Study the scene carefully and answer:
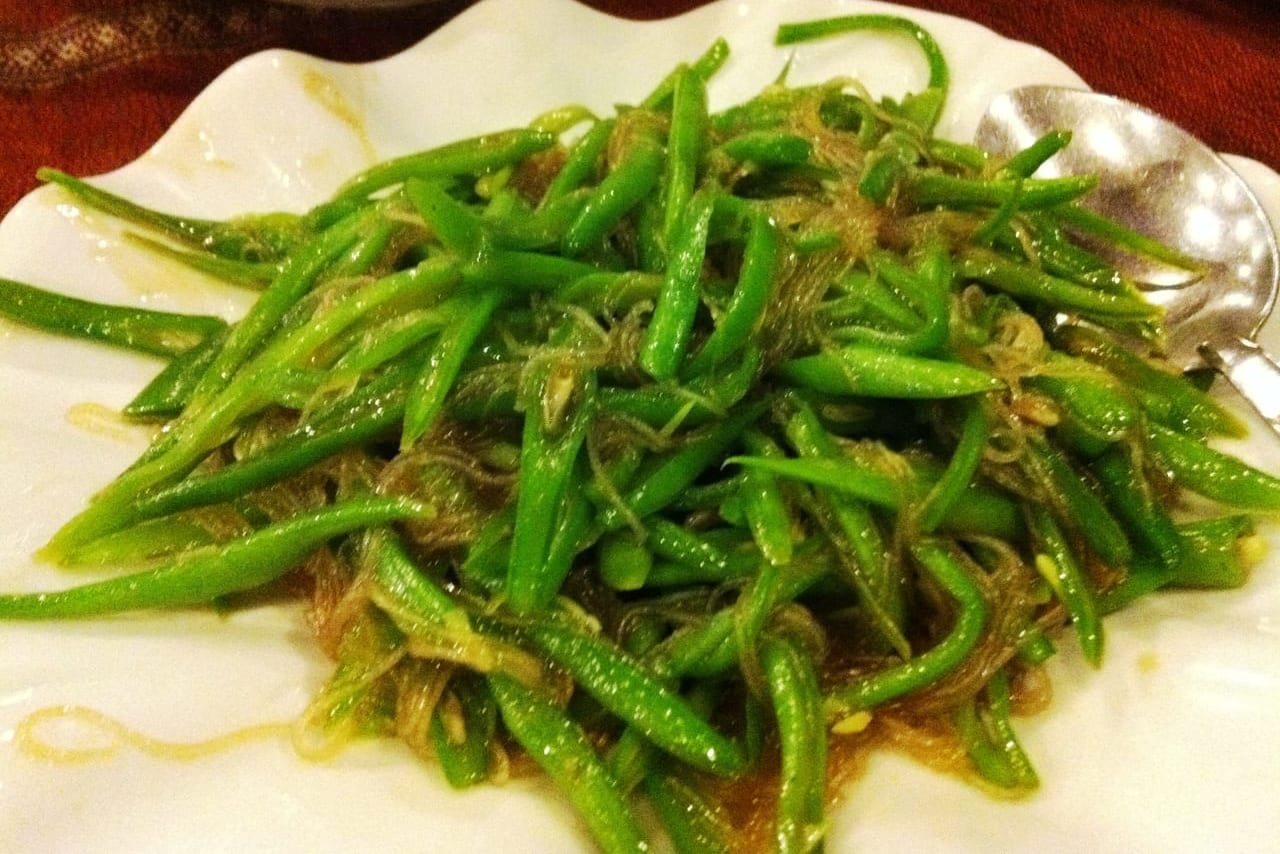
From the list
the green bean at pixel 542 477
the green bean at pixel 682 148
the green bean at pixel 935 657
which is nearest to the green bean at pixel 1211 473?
the green bean at pixel 935 657

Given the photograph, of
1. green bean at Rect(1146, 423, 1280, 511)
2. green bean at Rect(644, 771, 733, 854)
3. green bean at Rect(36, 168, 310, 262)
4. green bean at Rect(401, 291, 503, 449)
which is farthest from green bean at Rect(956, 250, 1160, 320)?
green bean at Rect(36, 168, 310, 262)

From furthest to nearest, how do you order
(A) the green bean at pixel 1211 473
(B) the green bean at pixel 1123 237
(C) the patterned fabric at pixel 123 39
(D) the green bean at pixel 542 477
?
(C) the patterned fabric at pixel 123 39, (B) the green bean at pixel 1123 237, (A) the green bean at pixel 1211 473, (D) the green bean at pixel 542 477

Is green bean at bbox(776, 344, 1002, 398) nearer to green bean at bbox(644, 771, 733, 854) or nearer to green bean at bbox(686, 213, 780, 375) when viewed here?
green bean at bbox(686, 213, 780, 375)

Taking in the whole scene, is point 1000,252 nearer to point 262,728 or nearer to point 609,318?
point 609,318

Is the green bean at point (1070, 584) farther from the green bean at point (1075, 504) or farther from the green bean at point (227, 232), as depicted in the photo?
the green bean at point (227, 232)

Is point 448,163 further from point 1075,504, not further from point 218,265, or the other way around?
point 1075,504

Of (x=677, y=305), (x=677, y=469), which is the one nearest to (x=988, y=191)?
(x=677, y=305)
